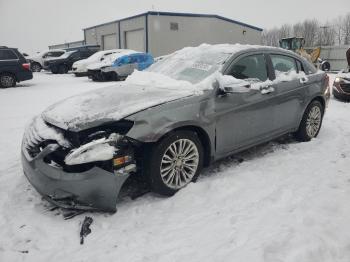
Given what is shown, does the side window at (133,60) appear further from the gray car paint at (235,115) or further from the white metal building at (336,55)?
the white metal building at (336,55)

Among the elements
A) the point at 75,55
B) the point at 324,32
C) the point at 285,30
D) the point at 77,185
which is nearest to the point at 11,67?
the point at 75,55

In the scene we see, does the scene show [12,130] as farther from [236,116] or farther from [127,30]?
[127,30]

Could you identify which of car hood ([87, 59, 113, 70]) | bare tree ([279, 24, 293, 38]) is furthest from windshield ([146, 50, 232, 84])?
bare tree ([279, 24, 293, 38])

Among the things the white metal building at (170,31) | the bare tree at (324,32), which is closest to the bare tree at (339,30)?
the bare tree at (324,32)

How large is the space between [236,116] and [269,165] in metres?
0.88

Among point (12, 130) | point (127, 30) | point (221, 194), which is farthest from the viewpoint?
point (127, 30)

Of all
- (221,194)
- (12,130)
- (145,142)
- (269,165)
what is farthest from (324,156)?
(12,130)

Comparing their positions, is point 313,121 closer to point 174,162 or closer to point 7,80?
point 174,162

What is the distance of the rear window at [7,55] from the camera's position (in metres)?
14.0

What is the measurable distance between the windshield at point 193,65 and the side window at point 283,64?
920mm

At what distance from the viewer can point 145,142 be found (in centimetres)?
338

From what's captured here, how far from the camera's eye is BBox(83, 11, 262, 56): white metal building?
26203 millimetres

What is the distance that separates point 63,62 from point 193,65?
18.2 m

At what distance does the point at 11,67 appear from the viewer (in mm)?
14078
